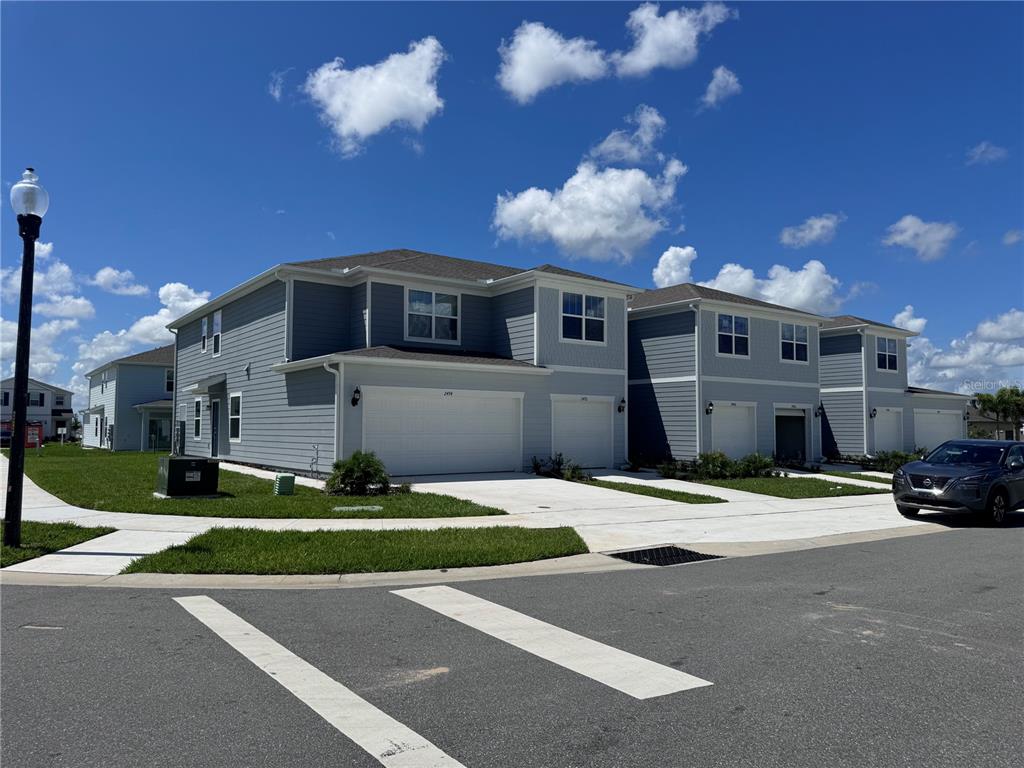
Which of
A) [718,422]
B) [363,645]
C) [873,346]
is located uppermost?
[873,346]

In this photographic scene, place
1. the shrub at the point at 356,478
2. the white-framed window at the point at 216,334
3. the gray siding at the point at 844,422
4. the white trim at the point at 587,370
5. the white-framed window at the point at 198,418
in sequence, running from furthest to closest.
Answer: the gray siding at the point at 844,422
the white-framed window at the point at 198,418
the white-framed window at the point at 216,334
the white trim at the point at 587,370
the shrub at the point at 356,478

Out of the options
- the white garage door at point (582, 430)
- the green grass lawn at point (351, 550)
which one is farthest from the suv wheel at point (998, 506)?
the white garage door at point (582, 430)

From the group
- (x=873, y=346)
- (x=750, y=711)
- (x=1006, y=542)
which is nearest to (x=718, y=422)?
(x=873, y=346)

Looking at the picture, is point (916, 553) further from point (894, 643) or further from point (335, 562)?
point (335, 562)

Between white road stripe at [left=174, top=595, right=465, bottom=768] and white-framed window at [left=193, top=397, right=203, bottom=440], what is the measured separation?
24.5 m

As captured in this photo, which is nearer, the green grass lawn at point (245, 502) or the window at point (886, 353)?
the green grass lawn at point (245, 502)

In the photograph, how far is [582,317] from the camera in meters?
23.4

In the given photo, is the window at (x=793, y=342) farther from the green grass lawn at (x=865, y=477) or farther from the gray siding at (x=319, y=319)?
the gray siding at (x=319, y=319)

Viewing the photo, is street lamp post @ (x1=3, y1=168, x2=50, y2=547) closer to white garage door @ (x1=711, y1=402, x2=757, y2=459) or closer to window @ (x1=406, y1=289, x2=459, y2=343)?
window @ (x1=406, y1=289, x2=459, y2=343)

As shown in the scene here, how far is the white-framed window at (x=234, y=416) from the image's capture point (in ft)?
83.0

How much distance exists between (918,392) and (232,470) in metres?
30.4

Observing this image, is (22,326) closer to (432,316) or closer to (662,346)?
(432,316)

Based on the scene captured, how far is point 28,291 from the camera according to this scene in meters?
9.44

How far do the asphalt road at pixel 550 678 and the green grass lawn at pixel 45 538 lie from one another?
5.73 feet
